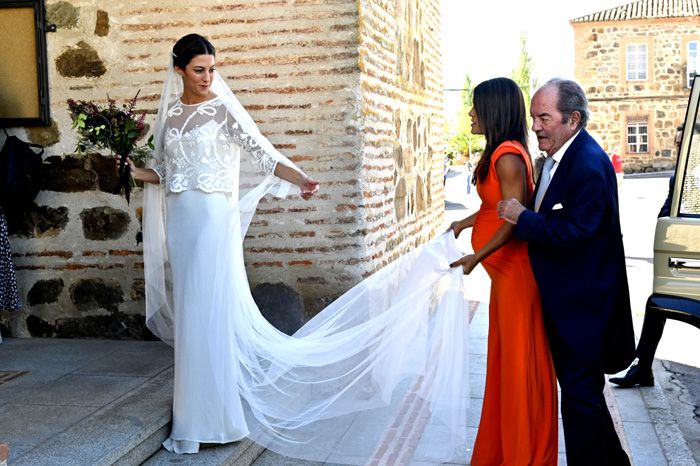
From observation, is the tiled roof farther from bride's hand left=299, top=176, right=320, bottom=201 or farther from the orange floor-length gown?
the orange floor-length gown

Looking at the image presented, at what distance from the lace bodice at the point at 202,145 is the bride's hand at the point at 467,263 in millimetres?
1213

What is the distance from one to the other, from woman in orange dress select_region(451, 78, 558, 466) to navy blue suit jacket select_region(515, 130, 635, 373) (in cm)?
23

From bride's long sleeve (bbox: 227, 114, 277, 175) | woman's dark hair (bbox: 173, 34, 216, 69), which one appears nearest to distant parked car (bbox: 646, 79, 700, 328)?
bride's long sleeve (bbox: 227, 114, 277, 175)

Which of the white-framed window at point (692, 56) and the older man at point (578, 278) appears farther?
the white-framed window at point (692, 56)

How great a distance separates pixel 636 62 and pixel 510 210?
4339cm

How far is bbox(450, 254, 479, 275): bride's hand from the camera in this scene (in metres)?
4.47

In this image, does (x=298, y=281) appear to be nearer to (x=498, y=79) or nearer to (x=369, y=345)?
(x=369, y=345)

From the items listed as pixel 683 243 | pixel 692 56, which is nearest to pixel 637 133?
pixel 692 56

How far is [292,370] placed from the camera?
5.08 meters

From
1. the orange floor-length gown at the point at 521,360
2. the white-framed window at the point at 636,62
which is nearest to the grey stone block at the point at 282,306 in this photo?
the orange floor-length gown at the point at 521,360

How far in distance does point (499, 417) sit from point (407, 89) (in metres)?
4.30

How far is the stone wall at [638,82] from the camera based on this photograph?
44094 millimetres

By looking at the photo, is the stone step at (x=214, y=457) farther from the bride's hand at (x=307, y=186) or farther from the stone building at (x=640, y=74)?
the stone building at (x=640, y=74)

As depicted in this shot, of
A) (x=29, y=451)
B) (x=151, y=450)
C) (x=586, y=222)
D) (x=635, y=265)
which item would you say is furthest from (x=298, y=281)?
(x=635, y=265)
